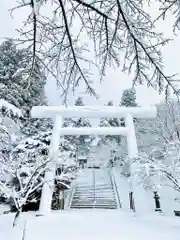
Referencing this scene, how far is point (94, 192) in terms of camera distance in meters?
15.1

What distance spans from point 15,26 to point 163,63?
144cm

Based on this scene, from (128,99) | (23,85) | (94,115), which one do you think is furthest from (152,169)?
(128,99)

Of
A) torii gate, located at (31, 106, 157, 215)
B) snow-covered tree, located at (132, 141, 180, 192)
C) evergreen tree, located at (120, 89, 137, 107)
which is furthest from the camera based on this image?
evergreen tree, located at (120, 89, 137, 107)

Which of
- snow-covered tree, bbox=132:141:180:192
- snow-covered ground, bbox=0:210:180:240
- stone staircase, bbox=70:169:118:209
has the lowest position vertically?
stone staircase, bbox=70:169:118:209

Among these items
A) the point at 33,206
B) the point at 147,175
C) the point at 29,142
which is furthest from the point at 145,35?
the point at 33,206

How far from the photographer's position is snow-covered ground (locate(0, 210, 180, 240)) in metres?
5.53

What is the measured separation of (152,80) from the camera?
7.20 ft

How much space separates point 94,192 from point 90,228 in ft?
28.6

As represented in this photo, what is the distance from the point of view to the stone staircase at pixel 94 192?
42.2ft

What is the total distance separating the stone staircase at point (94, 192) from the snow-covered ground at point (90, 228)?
4840 mm

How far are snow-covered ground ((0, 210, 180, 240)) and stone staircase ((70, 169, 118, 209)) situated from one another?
484 centimetres

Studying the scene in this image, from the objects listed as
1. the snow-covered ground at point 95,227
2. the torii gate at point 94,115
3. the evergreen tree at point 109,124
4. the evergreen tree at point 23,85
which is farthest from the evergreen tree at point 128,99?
the snow-covered ground at point 95,227

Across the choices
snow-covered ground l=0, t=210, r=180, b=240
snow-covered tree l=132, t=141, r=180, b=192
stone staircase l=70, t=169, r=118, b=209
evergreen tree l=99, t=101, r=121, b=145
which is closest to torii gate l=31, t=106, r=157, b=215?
snow-covered tree l=132, t=141, r=180, b=192

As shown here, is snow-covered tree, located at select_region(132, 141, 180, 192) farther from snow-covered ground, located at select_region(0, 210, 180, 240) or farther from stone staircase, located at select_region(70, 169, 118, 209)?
stone staircase, located at select_region(70, 169, 118, 209)
